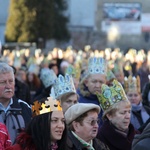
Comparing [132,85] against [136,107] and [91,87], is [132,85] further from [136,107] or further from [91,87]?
[91,87]

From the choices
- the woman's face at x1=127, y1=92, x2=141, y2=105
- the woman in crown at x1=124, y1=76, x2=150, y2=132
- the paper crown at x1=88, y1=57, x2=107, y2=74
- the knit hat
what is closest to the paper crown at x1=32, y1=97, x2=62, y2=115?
the knit hat

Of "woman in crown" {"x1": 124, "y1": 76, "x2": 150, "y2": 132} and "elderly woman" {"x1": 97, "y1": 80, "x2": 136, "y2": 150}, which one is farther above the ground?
"elderly woman" {"x1": 97, "y1": 80, "x2": 136, "y2": 150}

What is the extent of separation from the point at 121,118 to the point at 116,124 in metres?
0.07

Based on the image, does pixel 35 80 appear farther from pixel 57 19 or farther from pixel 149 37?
pixel 149 37

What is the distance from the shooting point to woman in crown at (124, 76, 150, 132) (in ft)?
28.9

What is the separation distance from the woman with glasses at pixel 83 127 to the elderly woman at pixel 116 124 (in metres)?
0.49

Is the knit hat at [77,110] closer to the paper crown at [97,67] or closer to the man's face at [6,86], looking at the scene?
the man's face at [6,86]

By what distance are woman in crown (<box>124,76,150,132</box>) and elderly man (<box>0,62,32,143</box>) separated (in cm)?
182

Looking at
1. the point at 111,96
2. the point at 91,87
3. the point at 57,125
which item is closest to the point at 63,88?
the point at 91,87

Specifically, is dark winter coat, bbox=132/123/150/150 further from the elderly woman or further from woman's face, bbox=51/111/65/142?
the elderly woman

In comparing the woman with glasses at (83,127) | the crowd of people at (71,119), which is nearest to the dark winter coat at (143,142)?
the crowd of people at (71,119)

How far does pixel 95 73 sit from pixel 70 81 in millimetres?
672

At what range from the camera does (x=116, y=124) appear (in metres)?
6.96

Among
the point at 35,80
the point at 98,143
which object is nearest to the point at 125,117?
the point at 98,143
